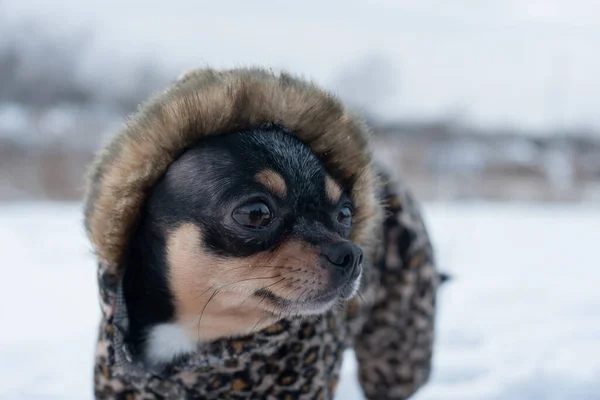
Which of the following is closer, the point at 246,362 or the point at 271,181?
the point at 271,181

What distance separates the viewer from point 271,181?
159 centimetres

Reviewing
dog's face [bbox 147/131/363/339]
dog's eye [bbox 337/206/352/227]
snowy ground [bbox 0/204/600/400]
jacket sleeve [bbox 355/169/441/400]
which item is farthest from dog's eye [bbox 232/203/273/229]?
jacket sleeve [bbox 355/169/441/400]

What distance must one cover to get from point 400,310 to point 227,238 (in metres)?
1.08

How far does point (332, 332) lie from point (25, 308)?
2.70m

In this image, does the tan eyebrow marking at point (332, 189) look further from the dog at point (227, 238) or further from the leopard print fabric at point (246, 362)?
the leopard print fabric at point (246, 362)

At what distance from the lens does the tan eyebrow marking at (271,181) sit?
159 centimetres

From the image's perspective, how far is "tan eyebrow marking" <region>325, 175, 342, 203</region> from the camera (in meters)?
1.72

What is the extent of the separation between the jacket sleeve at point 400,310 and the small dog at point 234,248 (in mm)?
694

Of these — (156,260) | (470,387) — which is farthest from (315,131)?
(470,387)

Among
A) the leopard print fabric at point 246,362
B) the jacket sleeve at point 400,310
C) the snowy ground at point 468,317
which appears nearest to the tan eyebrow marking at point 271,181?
the leopard print fabric at point 246,362

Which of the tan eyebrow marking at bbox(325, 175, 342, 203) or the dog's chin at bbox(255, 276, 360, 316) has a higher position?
the tan eyebrow marking at bbox(325, 175, 342, 203)

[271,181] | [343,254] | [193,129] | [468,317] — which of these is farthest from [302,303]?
[468,317]

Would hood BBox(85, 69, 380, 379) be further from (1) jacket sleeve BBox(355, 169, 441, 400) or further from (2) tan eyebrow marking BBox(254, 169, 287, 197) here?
(1) jacket sleeve BBox(355, 169, 441, 400)

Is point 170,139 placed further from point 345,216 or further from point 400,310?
point 400,310
